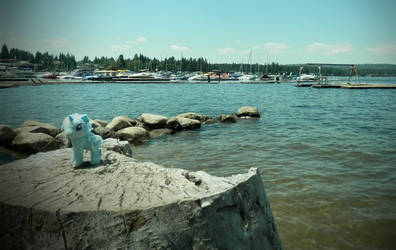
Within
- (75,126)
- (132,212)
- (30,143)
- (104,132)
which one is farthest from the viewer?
(104,132)

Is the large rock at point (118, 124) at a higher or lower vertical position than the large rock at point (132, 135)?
higher

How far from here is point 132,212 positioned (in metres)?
2.62

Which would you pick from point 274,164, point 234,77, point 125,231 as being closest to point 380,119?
point 274,164

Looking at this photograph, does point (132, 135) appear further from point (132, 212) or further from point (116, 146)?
point (132, 212)

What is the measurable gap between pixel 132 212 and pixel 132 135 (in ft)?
32.7

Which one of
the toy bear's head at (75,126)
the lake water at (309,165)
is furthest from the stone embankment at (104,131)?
the toy bear's head at (75,126)

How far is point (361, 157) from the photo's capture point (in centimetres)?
957

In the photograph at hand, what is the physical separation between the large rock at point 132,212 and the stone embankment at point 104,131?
249 cm

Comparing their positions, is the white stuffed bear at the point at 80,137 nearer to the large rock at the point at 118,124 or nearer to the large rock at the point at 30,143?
the large rock at the point at 30,143

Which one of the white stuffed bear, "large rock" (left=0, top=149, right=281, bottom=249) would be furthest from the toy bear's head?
"large rock" (left=0, top=149, right=281, bottom=249)

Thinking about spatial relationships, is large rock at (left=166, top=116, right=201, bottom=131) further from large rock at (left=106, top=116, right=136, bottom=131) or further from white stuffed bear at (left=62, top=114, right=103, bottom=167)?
white stuffed bear at (left=62, top=114, right=103, bottom=167)

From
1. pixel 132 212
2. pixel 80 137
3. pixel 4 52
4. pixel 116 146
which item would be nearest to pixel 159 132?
pixel 116 146

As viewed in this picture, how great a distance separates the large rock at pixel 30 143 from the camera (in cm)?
958

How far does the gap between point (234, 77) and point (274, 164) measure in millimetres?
104856
